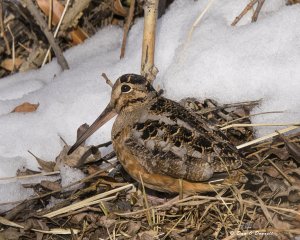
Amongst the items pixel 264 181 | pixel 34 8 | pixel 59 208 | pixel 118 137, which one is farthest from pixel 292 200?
pixel 34 8

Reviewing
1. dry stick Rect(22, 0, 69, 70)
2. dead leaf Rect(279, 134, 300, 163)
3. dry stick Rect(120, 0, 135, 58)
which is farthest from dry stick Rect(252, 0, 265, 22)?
dry stick Rect(22, 0, 69, 70)

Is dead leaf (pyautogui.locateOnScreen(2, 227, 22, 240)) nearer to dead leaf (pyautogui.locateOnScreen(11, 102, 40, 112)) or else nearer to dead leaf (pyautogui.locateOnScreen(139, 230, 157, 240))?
dead leaf (pyautogui.locateOnScreen(139, 230, 157, 240))

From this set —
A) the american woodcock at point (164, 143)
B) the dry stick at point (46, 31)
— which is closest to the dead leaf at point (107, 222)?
the american woodcock at point (164, 143)

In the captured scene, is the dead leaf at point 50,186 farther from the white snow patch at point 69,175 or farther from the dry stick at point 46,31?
the dry stick at point 46,31

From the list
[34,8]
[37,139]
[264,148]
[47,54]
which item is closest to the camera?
[264,148]

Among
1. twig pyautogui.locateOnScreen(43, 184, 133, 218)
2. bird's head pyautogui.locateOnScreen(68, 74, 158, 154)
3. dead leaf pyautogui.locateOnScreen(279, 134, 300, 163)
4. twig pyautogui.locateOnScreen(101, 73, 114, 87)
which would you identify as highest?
bird's head pyautogui.locateOnScreen(68, 74, 158, 154)

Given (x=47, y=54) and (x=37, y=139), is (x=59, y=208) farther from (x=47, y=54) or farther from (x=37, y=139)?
(x=47, y=54)
